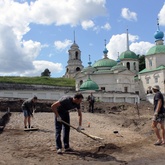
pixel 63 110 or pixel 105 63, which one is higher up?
pixel 105 63

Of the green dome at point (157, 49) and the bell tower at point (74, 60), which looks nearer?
the green dome at point (157, 49)

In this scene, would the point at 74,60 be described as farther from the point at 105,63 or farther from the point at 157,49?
the point at 157,49

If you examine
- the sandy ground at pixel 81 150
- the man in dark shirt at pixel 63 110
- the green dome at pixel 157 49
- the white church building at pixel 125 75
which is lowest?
the sandy ground at pixel 81 150

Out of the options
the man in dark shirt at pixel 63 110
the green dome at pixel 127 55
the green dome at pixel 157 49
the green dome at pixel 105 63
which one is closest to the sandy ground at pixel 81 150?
the man in dark shirt at pixel 63 110

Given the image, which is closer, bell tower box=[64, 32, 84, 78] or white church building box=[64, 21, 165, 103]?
white church building box=[64, 21, 165, 103]

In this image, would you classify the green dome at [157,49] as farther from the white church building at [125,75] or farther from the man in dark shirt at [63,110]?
the man in dark shirt at [63,110]

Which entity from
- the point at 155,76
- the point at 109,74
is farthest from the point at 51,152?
the point at 155,76

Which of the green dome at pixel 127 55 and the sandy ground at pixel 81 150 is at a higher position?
the green dome at pixel 127 55

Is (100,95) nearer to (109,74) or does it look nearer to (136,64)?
(109,74)

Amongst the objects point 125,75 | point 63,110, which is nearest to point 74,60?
point 125,75

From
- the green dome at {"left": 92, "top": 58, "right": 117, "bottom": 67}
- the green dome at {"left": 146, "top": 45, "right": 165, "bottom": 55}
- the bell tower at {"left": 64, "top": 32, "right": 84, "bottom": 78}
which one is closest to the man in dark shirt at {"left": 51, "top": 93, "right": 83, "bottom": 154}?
the green dome at {"left": 92, "top": 58, "right": 117, "bottom": 67}

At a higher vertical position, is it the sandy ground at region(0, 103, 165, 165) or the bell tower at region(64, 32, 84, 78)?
the bell tower at region(64, 32, 84, 78)

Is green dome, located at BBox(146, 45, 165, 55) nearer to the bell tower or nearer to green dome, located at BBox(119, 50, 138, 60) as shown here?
green dome, located at BBox(119, 50, 138, 60)

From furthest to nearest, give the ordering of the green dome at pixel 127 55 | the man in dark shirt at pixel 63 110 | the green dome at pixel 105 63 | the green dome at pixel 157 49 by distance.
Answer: the green dome at pixel 127 55 < the green dome at pixel 105 63 < the green dome at pixel 157 49 < the man in dark shirt at pixel 63 110
